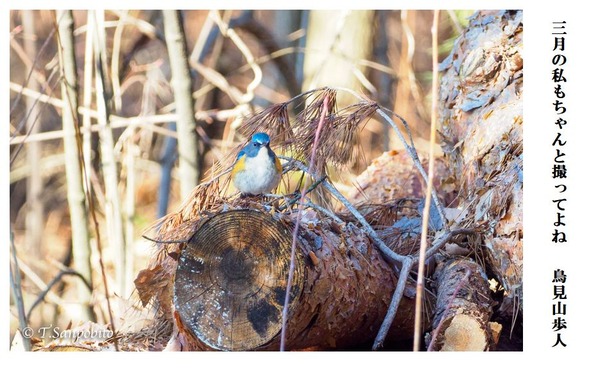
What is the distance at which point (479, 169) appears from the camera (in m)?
2.62

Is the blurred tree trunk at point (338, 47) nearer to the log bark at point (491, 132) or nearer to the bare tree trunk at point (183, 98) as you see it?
the bare tree trunk at point (183, 98)

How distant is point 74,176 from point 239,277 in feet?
5.52

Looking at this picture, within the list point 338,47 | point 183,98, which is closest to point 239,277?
point 183,98

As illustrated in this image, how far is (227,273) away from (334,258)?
334 mm

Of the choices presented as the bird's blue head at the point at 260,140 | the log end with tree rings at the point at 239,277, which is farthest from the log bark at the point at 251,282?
the bird's blue head at the point at 260,140

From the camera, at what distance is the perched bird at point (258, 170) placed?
227cm

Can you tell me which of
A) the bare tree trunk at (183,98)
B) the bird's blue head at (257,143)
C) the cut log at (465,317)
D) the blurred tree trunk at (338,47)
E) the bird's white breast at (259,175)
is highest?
the blurred tree trunk at (338,47)

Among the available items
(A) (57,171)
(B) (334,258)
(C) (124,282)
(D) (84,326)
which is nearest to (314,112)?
(B) (334,258)

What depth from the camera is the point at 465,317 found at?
6.79 feet

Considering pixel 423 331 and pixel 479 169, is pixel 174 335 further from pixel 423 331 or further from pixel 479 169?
pixel 479 169

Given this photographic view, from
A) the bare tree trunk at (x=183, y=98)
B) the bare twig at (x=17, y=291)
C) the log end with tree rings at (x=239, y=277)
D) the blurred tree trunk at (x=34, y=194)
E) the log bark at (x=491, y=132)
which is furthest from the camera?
the blurred tree trunk at (x=34, y=194)

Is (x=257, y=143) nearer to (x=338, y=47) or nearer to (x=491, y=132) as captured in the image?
(x=491, y=132)

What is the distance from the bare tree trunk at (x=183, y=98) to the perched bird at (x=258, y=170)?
110 cm

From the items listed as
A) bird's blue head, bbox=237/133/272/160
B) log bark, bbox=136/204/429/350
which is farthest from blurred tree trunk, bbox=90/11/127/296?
log bark, bbox=136/204/429/350
